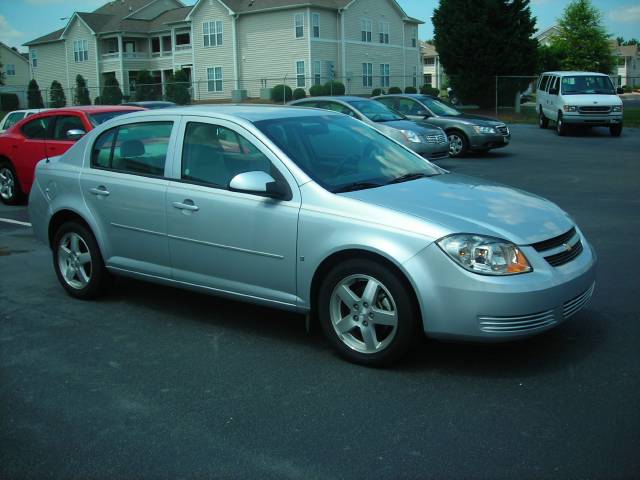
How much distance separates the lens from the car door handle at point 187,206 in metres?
5.67

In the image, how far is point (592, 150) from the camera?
20.2 m

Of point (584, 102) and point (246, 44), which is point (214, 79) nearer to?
point (246, 44)

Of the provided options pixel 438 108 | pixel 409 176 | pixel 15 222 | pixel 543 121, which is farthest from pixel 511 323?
pixel 543 121

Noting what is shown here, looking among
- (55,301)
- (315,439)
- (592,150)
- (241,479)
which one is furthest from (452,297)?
(592,150)

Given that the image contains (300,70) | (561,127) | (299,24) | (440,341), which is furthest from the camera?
(300,70)

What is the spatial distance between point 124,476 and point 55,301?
11.5 feet

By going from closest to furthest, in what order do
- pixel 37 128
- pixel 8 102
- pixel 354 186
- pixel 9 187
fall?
pixel 354 186, pixel 37 128, pixel 9 187, pixel 8 102

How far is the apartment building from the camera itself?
5191cm

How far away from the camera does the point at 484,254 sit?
4.61 m

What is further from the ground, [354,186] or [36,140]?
[36,140]

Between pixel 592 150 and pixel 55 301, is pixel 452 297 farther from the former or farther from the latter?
pixel 592 150

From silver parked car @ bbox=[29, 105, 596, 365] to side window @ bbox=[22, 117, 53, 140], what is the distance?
20.2 ft

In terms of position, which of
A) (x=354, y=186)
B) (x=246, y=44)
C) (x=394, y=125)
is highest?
(x=246, y=44)

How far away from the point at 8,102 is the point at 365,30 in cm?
2712
